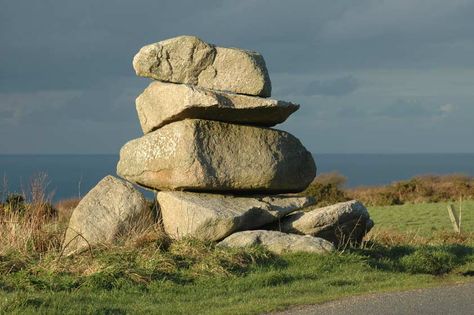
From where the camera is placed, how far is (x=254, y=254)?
45.7 ft

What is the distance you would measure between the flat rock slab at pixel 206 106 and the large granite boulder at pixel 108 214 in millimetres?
1715

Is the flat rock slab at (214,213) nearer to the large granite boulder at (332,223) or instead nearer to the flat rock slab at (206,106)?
the large granite boulder at (332,223)

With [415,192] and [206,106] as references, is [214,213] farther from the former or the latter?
[415,192]

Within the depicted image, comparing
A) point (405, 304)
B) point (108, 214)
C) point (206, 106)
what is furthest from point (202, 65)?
point (405, 304)

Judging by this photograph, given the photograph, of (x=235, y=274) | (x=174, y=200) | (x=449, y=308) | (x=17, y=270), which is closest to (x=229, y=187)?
(x=174, y=200)

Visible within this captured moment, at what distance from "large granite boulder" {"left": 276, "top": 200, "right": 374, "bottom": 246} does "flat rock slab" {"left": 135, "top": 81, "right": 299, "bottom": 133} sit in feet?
7.09

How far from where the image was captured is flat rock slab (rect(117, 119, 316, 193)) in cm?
1568

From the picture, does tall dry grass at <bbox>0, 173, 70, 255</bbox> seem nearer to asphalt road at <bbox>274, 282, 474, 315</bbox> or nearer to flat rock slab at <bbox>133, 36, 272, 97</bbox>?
flat rock slab at <bbox>133, 36, 272, 97</bbox>

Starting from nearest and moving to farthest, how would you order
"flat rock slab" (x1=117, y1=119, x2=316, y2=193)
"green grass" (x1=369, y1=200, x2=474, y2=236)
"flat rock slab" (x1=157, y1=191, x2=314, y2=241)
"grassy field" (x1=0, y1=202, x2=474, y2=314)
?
"grassy field" (x1=0, y1=202, x2=474, y2=314) < "flat rock slab" (x1=157, y1=191, x2=314, y2=241) < "flat rock slab" (x1=117, y1=119, x2=316, y2=193) < "green grass" (x1=369, y1=200, x2=474, y2=236)

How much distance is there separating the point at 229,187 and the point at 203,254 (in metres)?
2.49

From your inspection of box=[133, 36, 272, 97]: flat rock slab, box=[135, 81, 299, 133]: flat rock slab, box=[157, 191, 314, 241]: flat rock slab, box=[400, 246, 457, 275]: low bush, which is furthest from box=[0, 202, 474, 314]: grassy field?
box=[133, 36, 272, 97]: flat rock slab

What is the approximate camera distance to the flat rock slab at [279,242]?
14461 mm

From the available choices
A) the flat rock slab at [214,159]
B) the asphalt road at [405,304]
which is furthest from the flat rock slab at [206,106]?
the asphalt road at [405,304]

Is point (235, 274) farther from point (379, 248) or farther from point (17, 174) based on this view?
point (17, 174)
